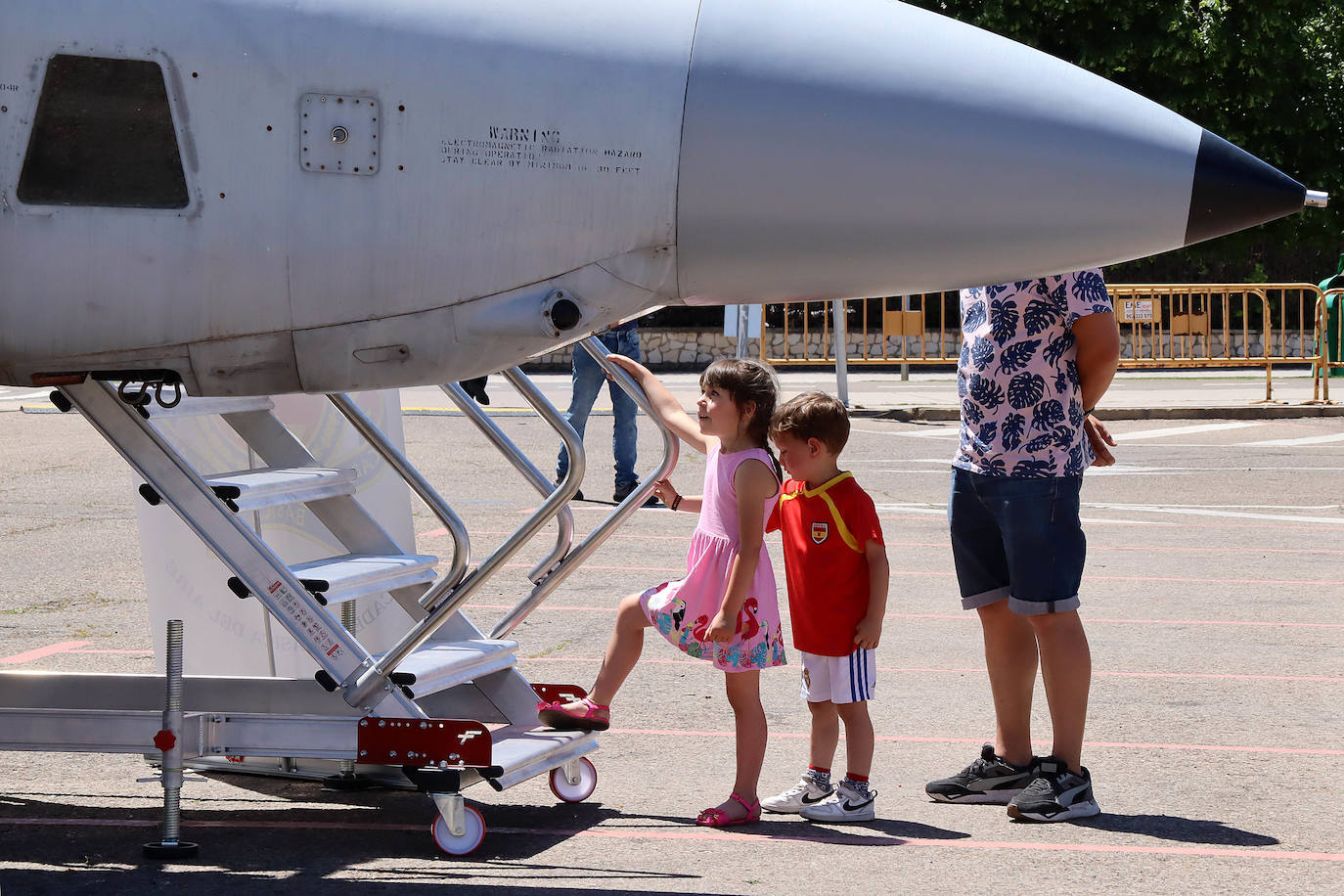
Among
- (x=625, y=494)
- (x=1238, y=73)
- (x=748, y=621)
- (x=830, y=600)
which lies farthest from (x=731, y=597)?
(x=1238, y=73)

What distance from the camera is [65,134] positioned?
3.78 metres

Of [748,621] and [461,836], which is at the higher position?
[748,621]

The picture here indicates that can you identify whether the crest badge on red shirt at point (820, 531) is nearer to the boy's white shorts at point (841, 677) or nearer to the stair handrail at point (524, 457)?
the boy's white shorts at point (841, 677)

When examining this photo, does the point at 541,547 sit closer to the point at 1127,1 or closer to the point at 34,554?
the point at 34,554

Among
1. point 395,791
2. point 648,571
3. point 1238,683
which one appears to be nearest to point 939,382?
point 648,571

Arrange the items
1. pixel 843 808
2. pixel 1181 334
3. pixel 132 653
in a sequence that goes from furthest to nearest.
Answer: pixel 1181 334
pixel 132 653
pixel 843 808

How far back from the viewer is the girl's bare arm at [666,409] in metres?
4.88

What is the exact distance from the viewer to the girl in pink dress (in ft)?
14.5

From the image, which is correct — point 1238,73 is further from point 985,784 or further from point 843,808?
point 843,808

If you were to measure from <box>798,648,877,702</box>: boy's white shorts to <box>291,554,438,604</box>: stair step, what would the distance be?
3.82 feet

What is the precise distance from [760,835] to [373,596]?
168cm

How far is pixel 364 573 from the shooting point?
4.55m

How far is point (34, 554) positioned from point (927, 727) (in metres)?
5.72

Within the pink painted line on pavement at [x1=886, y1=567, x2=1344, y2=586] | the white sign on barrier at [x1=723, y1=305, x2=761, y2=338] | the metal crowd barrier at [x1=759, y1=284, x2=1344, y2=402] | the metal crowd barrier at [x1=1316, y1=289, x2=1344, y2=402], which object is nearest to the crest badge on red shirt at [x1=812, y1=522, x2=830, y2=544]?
the pink painted line on pavement at [x1=886, y1=567, x2=1344, y2=586]
